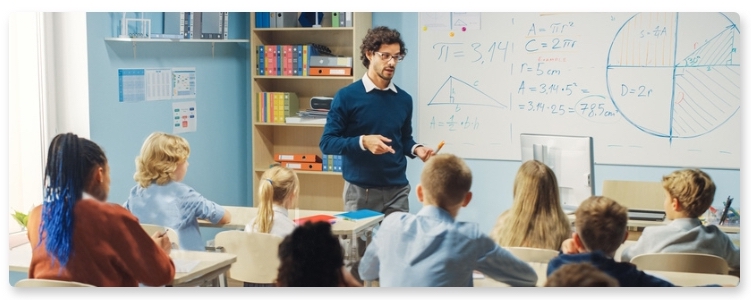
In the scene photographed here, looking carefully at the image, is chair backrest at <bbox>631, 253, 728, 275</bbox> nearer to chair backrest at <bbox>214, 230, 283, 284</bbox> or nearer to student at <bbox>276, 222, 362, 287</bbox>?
student at <bbox>276, 222, 362, 287</bbox>

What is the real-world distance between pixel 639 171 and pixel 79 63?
98.9 inches

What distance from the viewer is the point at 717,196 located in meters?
4.20

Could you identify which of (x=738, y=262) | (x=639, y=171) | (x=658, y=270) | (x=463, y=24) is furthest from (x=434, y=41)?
(x=738, y=262)

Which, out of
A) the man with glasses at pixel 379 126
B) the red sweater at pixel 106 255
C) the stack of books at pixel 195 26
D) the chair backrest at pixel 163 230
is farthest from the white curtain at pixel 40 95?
the man with glasses at pixel 379 126

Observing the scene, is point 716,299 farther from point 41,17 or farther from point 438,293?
point 41,17

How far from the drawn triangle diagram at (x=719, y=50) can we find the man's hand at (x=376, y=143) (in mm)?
1401

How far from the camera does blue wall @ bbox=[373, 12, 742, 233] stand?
412cm

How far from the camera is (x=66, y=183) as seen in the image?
162 inches

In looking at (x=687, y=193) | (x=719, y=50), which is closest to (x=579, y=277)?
(x=687, y=193)

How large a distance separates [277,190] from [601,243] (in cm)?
141

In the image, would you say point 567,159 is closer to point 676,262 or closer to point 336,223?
point 676,262

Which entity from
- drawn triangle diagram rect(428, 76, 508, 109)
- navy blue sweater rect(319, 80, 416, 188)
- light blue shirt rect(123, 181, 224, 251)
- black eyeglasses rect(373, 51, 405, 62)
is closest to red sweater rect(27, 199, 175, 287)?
light blue shirt rect(123, 181, 224, 251)

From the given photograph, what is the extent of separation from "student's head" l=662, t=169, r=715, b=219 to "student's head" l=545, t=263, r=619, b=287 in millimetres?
452

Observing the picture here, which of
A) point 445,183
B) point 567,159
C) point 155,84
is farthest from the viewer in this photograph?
point 155,84
